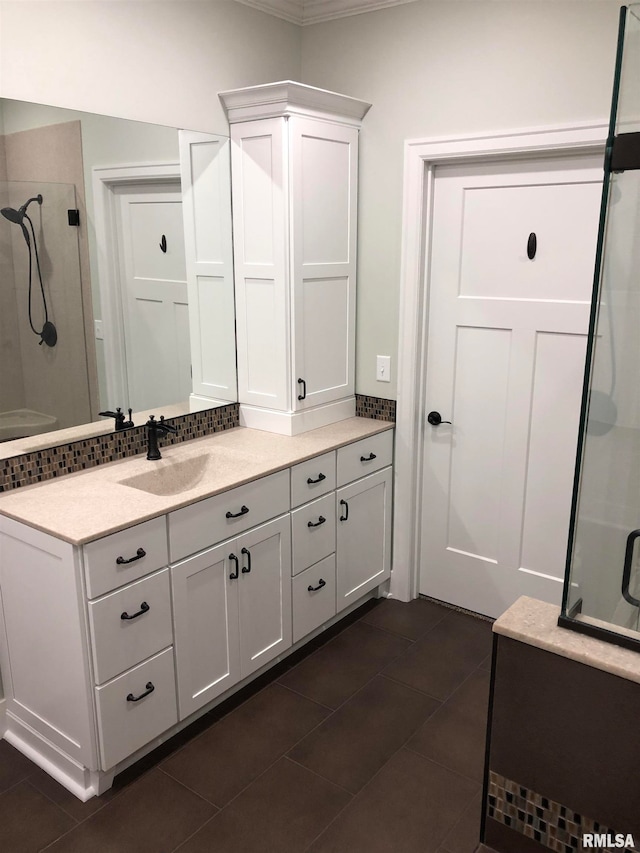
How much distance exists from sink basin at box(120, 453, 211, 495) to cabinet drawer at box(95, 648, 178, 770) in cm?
62

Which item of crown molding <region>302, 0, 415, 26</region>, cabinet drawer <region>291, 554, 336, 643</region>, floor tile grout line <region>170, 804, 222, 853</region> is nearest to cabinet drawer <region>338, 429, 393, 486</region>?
cabinet drawer <region>291, 554, 336, 643</region>

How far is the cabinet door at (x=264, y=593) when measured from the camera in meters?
2.64

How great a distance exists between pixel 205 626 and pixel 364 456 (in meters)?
1.10

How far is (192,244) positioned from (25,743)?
2032mm

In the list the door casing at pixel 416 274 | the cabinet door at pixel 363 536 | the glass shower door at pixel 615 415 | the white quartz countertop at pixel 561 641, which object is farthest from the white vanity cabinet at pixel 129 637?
the door casing at pixel 416 274

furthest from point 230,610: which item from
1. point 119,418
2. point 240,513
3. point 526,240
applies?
point 526,240

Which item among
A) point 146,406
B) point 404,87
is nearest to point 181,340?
point 146,406

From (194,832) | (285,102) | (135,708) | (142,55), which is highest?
(142,55)

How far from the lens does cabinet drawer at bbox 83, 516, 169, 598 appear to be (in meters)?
2.05

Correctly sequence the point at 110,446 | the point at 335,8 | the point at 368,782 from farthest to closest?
the point at 335,8, the point at 110,446, the point at 368,782

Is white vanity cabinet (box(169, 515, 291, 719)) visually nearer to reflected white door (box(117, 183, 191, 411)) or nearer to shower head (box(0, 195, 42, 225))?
reflected white door (box(117, 183, 191, 411))

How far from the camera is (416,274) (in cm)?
315

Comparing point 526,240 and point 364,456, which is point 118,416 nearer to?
point 364,456

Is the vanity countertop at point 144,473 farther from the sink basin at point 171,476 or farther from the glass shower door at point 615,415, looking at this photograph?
the glass shower door at point 615,415
